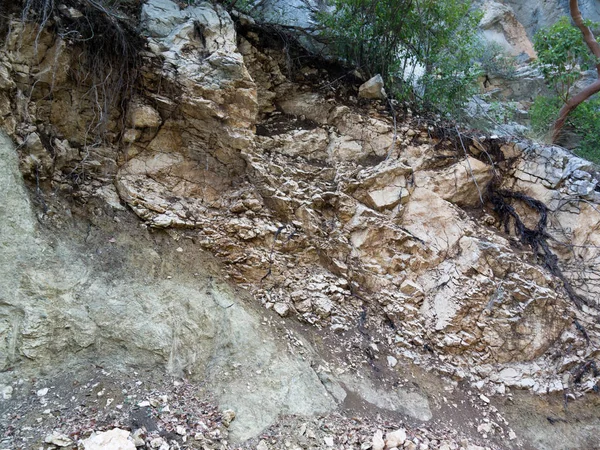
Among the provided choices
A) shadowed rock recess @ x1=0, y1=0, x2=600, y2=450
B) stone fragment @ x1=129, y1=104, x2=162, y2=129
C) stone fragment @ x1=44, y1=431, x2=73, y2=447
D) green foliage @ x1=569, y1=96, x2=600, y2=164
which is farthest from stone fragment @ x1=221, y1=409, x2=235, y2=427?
green foliage @ x1=569, y1=96, x2=600, y2=164

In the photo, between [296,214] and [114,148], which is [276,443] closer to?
[296,214]

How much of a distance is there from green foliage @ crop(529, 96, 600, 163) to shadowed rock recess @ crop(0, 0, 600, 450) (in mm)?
2758

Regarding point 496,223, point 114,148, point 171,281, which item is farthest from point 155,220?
point 496,223

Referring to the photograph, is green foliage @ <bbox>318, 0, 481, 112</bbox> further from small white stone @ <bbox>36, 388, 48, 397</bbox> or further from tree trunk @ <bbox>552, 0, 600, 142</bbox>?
small white stone @ <bbox>36, 388, 48, 397</bbox>

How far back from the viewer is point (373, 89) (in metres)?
4.52

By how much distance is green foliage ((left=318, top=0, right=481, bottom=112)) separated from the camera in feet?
14.9

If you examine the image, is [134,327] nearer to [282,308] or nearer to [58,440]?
[58,440]

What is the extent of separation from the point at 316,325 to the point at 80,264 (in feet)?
6.27

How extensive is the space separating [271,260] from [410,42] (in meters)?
3.59

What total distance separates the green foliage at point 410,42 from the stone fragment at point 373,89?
0.82ft

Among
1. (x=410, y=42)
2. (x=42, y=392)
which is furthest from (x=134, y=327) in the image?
(x=410, y=42)

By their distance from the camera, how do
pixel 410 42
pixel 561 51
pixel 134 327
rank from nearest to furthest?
pixel 134 327
pixel 410 42
pixel 561 51

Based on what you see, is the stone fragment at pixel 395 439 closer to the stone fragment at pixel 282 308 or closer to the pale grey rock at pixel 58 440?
the stone fragment at pixel 282 308

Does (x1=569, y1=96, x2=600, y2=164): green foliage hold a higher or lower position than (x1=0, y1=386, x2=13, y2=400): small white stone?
higher
